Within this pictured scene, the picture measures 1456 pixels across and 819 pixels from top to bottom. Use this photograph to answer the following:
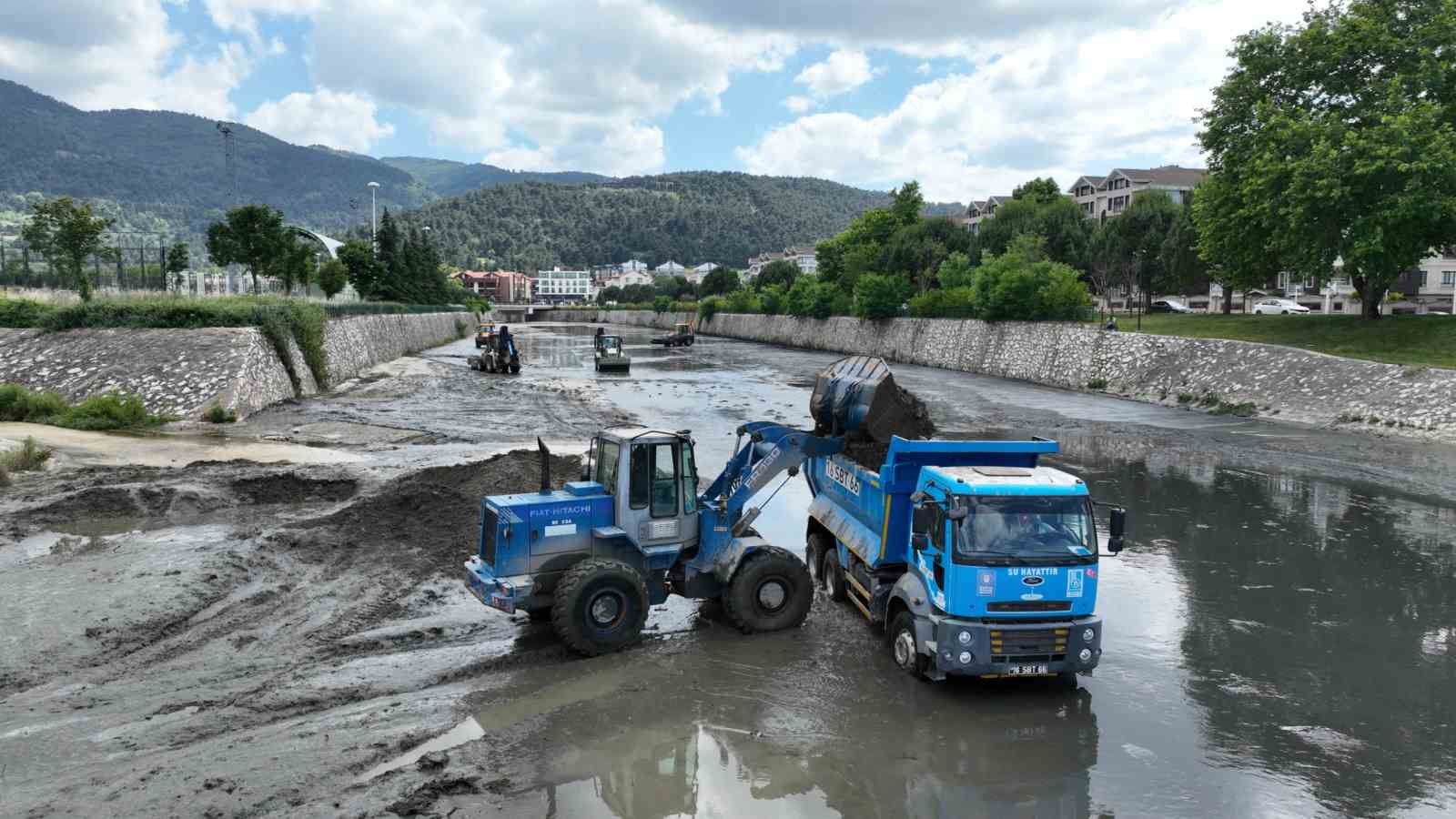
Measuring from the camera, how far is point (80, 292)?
3759cm

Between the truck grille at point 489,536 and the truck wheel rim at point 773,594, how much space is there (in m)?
3.44

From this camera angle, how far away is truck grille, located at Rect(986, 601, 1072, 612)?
929 cm

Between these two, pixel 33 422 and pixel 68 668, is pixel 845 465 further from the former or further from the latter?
pixel 33 422

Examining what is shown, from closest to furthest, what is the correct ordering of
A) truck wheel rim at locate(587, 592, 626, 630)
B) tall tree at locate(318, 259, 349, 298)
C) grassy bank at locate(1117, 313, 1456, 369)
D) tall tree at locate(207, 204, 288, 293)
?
1. truck wheel rim at locate(587, 592, 626, 630)
2. grassy bank at locate(1117, 313, 1456, 369)
3. tall tree at locate(207, 204, 288, 293)
4. tall tree at locate(318, 259, 349, 298)

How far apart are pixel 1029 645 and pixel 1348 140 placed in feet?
120

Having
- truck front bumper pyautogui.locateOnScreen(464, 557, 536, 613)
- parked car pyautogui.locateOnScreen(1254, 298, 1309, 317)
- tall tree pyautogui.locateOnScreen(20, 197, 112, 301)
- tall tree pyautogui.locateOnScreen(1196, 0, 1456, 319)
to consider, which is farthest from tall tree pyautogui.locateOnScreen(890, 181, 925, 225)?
truck front bumper pyautogui.locateOnScreen(464, 557, 536, 613)

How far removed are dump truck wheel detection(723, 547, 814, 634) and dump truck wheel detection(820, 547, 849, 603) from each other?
1.37m

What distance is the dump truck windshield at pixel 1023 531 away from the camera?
9.37 metres

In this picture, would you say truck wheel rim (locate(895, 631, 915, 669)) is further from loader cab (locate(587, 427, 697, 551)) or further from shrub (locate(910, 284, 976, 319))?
shrub (locate(910, 284, 976, 319))

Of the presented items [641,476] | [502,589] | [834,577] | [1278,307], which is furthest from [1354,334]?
[502,589]

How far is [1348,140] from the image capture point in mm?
35750

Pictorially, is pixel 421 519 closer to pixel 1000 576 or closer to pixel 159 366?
pixel 1000 576

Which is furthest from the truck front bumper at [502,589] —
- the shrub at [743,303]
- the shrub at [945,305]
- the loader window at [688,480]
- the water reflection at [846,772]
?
the shrub at [743,303]

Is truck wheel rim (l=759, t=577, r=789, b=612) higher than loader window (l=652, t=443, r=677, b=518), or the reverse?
loader window (l=652, t=443, r=677, b=518)
